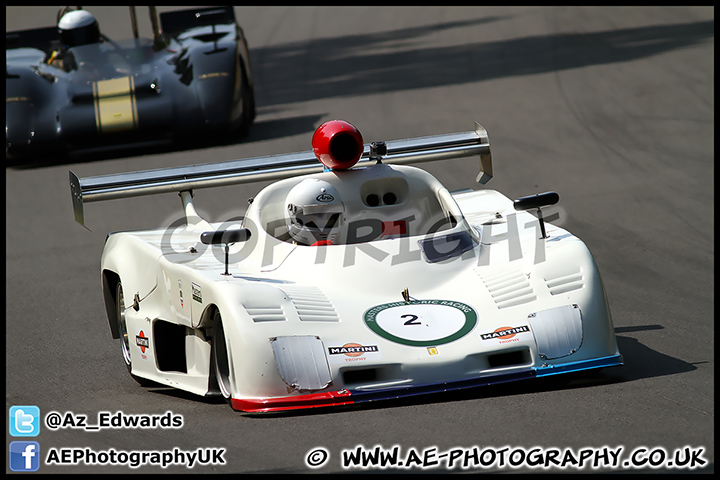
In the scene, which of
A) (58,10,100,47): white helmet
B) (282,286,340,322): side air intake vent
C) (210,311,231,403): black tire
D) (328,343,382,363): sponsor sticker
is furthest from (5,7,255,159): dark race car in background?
(328,343,382,363): sponsor sticker

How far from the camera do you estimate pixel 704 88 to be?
1866 centimetres

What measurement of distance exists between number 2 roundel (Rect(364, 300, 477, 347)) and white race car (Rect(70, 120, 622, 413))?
0.01 meters

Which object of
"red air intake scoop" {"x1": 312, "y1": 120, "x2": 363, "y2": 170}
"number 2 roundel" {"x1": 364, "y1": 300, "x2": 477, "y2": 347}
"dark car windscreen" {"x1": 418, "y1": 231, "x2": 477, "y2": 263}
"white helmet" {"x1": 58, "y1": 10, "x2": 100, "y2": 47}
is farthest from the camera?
"white helmet" {"x1": 58, "y1": 10, "x2": 100, "y2": 47}

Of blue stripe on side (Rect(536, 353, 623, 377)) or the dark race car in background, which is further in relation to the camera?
the dark race car in background

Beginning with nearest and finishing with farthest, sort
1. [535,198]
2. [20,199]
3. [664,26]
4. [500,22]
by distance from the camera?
[535,198] < [20,199] < [664,26] < [500,22]

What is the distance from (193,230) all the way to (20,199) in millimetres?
7070

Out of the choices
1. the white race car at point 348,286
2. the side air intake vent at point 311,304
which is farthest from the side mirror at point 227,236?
the side air intake vent at point 311,304

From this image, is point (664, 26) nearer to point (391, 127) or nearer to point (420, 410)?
point (391, 127)

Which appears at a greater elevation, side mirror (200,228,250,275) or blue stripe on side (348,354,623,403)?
side mirror (200,228,250,275)

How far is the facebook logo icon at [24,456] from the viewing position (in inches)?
243

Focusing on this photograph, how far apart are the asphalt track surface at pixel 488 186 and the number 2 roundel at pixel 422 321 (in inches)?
15.3

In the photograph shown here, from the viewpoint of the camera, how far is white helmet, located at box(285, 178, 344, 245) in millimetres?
8359

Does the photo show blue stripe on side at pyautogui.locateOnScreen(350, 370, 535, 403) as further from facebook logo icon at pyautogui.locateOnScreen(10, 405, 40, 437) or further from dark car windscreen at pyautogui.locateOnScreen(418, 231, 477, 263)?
facebook logo icon at pyautogui.locateOnScreen(10, 405, 40, 437)

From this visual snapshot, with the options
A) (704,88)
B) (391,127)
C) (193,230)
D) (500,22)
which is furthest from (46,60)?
(500,22)
